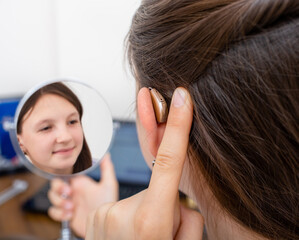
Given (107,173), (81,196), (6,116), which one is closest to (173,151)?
(107,173)

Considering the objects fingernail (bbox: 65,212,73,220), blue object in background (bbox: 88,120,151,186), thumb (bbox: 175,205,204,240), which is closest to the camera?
thumb (bbox: 175,205,204,240)

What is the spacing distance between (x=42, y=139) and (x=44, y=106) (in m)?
0.06

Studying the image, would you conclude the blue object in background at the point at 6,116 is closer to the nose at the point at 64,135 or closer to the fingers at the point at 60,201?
the fingers at the point at 60,201

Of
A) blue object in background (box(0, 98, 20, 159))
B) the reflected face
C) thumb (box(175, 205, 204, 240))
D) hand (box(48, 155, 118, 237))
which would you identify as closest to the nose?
the reflected face

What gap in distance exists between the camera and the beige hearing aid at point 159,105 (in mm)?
374

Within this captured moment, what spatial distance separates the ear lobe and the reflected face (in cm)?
13

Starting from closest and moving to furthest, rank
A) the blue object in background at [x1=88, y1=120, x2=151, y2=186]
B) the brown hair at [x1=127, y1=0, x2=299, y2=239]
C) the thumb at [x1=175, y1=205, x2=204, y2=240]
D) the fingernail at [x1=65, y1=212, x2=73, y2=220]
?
1. the brown hair at [x1=127, y1=0, x2=299, y2=239]
2. the thumb at [x1=175, y1=205, x2=204, y2=240]
3. the fingernail at [x1=65, y1=212, x2=73, y2=220]
4. the blue object in background at [x1=88, y1=120, x2=151, y2=186]

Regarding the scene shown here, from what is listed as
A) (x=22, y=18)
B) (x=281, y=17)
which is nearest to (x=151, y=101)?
(x=281, y=17)

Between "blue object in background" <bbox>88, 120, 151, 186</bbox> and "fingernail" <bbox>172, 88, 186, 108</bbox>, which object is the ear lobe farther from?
"blue object in background" <bbox>88, 120, 151, 186</bbox>

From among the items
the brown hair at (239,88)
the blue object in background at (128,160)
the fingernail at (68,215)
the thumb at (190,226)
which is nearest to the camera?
the brown hair at (239,88)

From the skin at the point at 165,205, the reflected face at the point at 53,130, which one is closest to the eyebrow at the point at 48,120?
the reflected face at the point at 53,130

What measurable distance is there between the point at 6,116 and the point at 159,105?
804mm

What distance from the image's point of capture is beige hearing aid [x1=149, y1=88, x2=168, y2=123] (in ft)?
1.23

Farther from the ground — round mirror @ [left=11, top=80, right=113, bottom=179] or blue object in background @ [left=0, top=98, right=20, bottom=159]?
round mirror @ [left=11, top=80, right=113, bottom=179]
